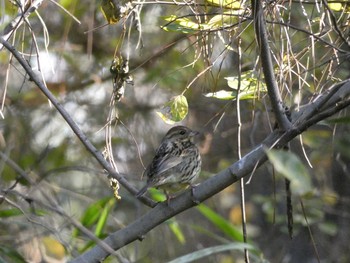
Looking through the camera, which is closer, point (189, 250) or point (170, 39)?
point (170, 39)

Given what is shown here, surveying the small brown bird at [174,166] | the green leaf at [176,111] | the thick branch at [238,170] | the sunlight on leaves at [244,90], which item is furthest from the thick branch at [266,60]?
the small brown bird at [174,166]

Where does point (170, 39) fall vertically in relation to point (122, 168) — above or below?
above

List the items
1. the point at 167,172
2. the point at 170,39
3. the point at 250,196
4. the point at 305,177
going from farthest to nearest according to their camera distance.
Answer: the point at 250,196, the point at 170,39, the point at 167,172, the point at 305,177

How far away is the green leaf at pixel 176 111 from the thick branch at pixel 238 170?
12.4 inches

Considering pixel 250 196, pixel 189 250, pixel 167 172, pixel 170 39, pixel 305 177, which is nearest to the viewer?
pixel 305 177

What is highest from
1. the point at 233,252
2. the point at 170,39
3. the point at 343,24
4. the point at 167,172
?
the point at 343,24

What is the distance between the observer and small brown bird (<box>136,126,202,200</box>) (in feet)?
14.6

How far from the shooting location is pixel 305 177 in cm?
173

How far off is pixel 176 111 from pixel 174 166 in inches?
56.1

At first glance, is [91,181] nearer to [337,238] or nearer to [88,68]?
[88,68]

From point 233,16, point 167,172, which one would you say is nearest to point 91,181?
point 167,172

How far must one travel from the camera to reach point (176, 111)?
125 inches

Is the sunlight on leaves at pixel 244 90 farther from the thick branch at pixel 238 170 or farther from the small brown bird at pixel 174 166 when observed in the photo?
the small brown bird at pixel 174 166

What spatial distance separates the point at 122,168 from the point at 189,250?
1.00 metres
